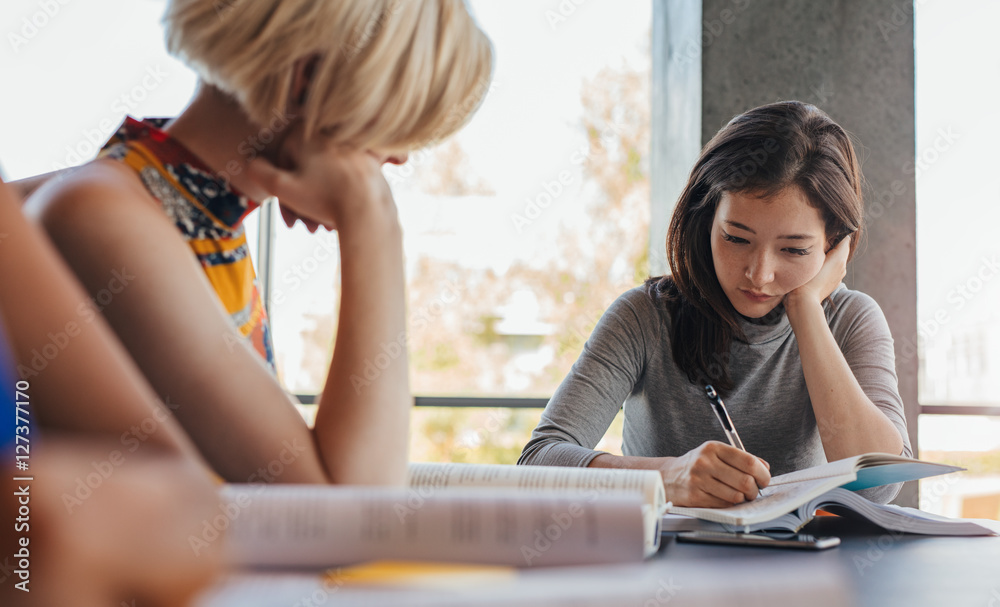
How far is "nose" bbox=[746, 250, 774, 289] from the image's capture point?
4.76ft

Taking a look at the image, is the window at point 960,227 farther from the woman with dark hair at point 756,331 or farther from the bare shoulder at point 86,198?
the bare shoulder at point 86,198

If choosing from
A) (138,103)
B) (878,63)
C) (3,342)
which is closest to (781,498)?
(3,342)

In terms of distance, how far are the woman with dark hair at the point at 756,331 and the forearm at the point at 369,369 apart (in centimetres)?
66

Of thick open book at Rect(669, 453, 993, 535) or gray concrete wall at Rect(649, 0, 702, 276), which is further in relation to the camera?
gray concrete wall at Rect(649, 0, 702, 276)

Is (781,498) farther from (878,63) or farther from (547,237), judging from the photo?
(547,237)

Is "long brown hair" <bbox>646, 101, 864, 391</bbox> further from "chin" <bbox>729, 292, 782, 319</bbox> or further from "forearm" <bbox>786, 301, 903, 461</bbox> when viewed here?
"forearm" <bbox>786, 301, 903, 461</bbox>

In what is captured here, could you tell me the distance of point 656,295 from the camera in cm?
167

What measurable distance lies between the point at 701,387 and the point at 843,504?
73cm

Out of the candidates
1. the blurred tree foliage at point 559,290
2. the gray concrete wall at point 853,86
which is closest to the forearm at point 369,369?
the gray concrete wall at point 853,86

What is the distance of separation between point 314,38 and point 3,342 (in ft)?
1.39

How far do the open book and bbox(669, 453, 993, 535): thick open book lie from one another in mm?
425

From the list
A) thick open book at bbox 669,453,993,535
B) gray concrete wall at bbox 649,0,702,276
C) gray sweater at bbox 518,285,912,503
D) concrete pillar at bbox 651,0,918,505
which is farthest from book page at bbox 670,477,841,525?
concrete pillar at bbox 651,0,918,505

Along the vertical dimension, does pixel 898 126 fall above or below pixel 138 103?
below

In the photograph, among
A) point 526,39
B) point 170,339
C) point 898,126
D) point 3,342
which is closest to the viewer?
point 3,342
